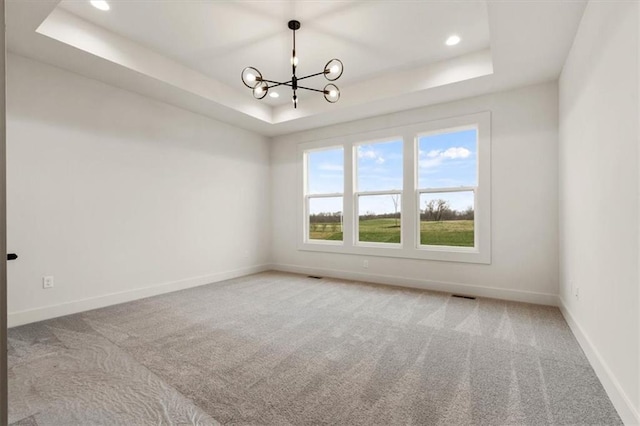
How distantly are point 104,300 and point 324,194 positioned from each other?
11.8ft

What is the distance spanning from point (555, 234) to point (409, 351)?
253 centimetres

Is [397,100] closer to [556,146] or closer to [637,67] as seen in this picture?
[556,146]

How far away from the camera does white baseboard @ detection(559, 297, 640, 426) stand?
151 centimetres

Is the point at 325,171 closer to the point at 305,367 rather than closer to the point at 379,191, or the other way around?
the point at 379,191

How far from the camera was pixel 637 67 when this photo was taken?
1464mm

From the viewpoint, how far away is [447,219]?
14.3ft

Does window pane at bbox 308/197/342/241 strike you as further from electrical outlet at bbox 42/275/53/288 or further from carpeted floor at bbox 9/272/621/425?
electrical outlet at bbox 42/275/53/288

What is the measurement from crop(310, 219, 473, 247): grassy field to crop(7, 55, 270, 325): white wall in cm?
238

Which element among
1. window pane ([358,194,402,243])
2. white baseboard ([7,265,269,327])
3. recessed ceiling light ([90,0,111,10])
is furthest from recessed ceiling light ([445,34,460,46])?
white baseboard ([7,265,269,327])

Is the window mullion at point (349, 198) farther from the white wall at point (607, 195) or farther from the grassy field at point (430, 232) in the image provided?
the white wall at point (607, 195)

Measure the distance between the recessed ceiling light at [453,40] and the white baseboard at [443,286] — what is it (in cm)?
302

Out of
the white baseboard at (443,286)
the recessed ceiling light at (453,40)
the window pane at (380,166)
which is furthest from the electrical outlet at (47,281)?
the recessed ceiling light at (453,40)

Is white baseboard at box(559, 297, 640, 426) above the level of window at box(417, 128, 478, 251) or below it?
below

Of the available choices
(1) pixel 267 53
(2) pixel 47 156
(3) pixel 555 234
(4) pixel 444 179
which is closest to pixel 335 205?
(4) pixel 444 179
